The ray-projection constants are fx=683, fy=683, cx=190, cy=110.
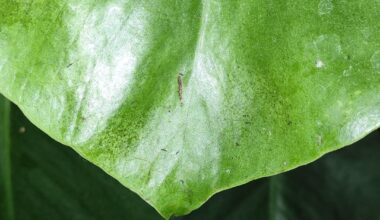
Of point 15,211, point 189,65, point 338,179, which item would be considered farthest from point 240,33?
point 338,179

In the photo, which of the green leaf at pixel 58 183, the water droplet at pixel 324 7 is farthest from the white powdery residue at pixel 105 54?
the green leaf at pixel 58 183

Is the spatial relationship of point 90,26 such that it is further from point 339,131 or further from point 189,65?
point 339,131

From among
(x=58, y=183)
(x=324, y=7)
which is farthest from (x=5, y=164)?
(x=324, y=7)

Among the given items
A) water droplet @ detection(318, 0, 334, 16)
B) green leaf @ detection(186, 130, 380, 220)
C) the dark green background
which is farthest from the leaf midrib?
water droplet @ detection(318, 0, 334, 16)

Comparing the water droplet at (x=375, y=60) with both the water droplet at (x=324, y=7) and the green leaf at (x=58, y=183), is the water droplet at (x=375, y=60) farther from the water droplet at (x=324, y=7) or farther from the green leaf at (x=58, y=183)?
the green leaf at (x=58, y=183)

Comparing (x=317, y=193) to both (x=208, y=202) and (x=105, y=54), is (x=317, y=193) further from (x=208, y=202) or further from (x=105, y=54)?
(x=105, y=54)

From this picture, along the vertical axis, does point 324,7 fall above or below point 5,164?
above
